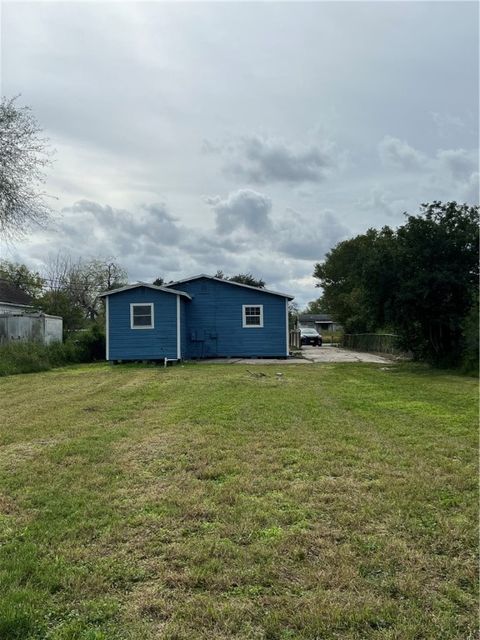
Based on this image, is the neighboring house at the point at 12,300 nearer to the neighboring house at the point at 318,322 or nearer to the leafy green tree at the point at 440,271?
the leafy green tree at the point at 440,271

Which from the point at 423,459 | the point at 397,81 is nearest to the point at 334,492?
the point at 423,459

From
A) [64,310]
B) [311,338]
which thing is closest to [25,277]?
[64,310]

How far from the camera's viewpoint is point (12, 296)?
103 ft

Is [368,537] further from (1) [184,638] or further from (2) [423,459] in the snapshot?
(2) [423,459]

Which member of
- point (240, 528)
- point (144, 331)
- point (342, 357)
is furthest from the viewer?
point (342, 357)

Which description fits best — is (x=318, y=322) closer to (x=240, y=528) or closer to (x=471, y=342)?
(x=471, y=342)

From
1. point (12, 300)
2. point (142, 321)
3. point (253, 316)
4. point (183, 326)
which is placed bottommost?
point (183, 326)

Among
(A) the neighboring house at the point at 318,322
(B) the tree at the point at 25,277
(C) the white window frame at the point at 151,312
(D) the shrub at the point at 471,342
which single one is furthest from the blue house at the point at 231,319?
(A) the neighboring house at the point at 318,322

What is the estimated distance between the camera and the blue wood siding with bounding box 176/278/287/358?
20.5 metres

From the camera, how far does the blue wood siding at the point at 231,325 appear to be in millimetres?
20469

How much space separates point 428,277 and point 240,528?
13.2 m

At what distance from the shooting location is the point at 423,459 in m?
4.69

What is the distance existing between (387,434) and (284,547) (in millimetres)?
3213

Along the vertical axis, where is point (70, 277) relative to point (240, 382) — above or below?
above
